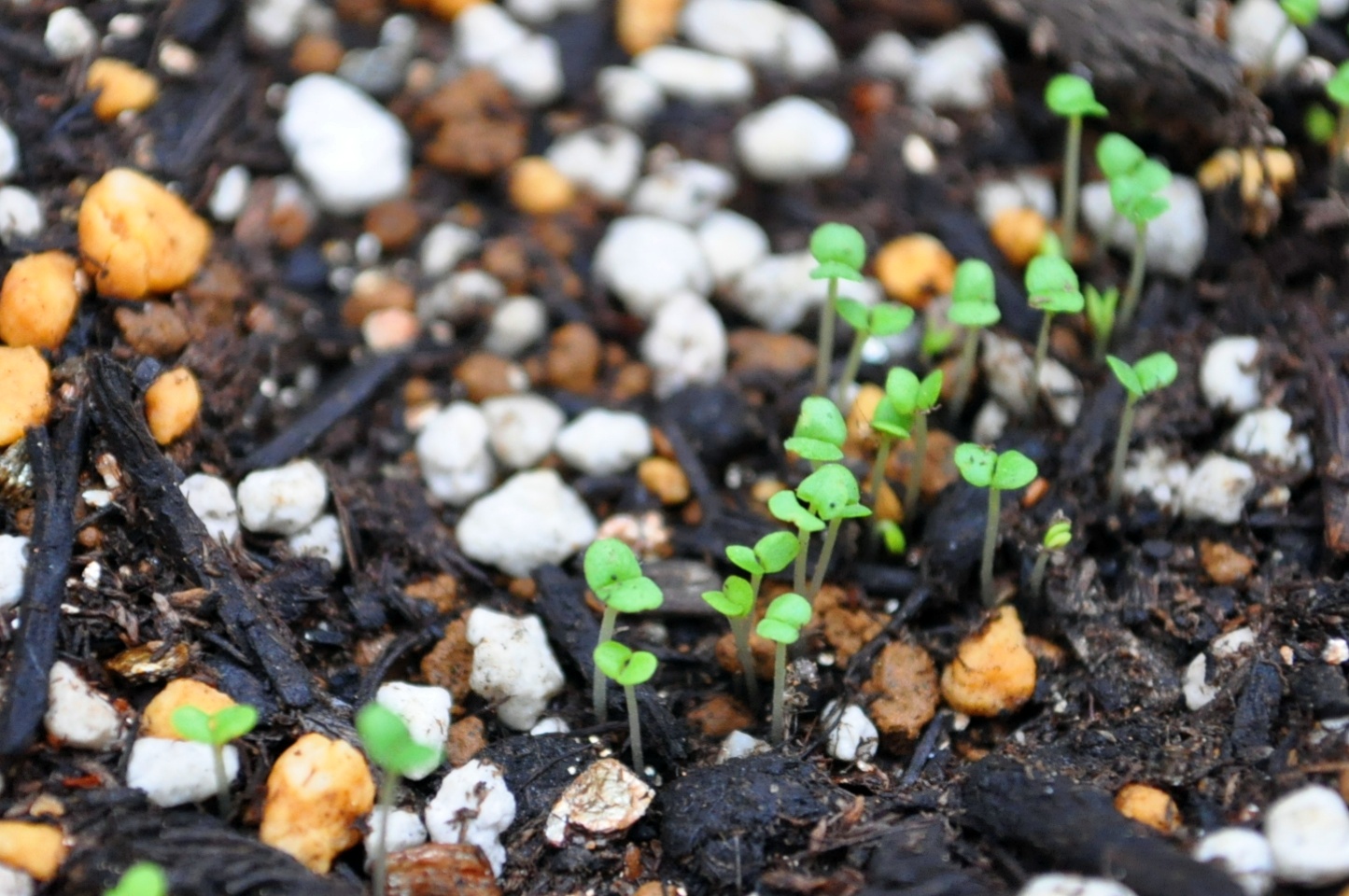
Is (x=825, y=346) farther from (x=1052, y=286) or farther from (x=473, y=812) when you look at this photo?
(x=473, y=812)

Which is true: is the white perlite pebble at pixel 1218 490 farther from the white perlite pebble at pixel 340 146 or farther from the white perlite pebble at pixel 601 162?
the white perlite pebble at pixel 340 146

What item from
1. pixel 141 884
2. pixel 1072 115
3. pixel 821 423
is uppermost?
pixel 1072 115

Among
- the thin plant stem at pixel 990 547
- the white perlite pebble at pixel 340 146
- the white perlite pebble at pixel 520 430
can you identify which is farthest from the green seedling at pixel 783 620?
the white perlite pebble at pixel 340 146

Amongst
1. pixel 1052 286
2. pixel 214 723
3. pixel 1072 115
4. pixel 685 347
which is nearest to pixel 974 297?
pixel 1052 286

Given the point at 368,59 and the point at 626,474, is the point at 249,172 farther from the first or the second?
the point at 626,474

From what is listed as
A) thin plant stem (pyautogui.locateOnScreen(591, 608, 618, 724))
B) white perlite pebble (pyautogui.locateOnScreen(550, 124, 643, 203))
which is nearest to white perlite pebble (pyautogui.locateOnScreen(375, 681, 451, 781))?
thin plant stem (pyautogui.locateOnScreen(591, 608, 618, 724))

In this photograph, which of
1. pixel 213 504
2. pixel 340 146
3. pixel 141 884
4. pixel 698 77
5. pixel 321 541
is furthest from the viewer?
pixel 698 77
